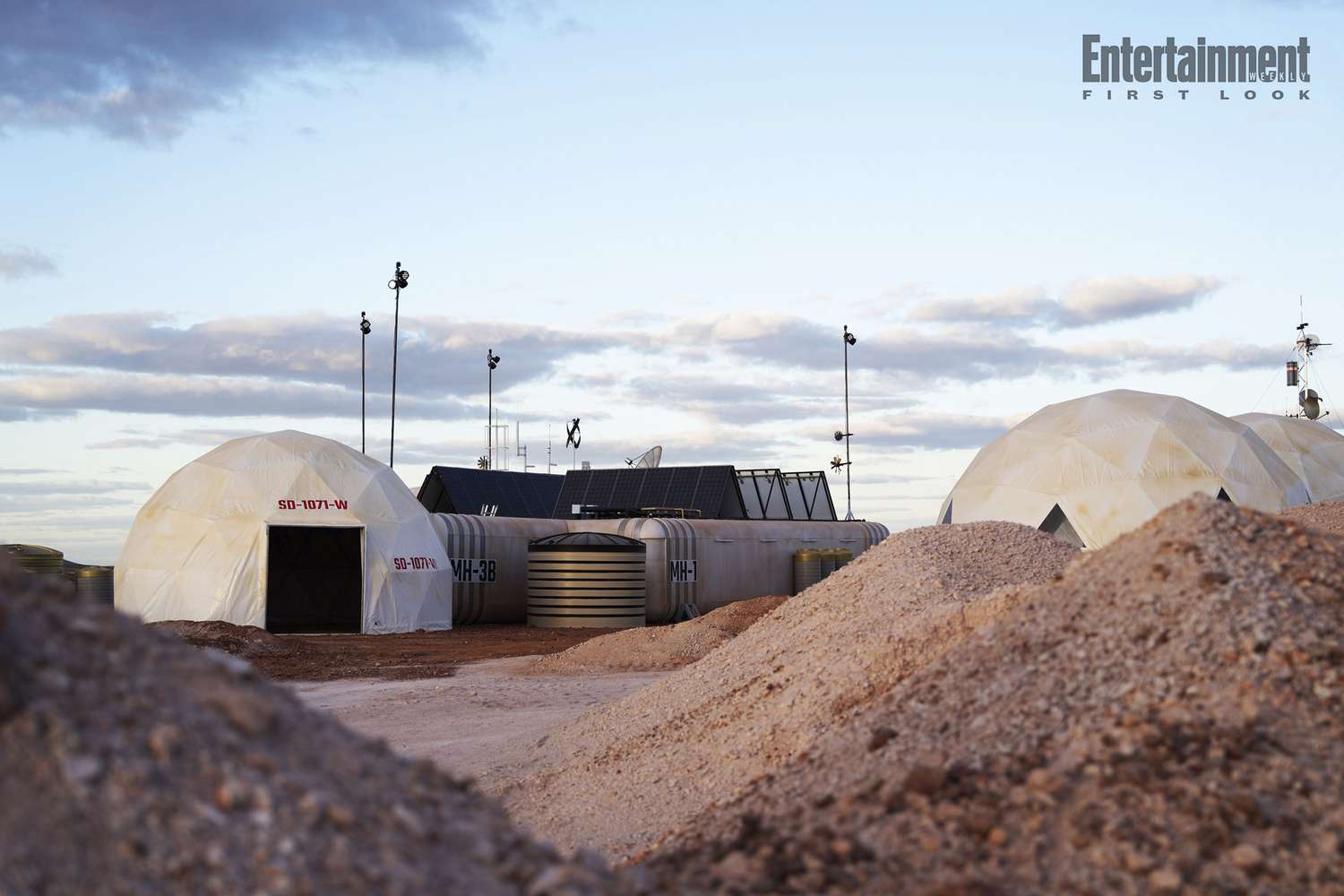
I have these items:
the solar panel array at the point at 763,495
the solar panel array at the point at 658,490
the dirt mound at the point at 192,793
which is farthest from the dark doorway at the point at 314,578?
the dirt mound at the point at 192,793

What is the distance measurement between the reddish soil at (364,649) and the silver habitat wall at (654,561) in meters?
2.81

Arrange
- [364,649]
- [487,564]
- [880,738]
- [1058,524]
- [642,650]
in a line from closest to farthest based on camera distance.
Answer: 1. [880,738]
2. [642,650]
3. [364,649]
4. [487,564]
5. [1058,524]

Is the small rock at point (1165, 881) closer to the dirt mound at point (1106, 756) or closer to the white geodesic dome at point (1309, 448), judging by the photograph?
the dirt mound at point (1106, 756)

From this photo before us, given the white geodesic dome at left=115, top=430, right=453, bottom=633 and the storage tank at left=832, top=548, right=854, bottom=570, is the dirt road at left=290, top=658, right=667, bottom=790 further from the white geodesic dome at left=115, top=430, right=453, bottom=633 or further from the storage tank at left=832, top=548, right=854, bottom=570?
the storage tank at left=832, top=548, right=854, bottom=570

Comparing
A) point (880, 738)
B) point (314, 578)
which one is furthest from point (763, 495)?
point (880, 738)

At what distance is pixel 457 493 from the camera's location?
40250 mm

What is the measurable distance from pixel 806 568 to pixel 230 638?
1549 cm

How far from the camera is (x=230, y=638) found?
65.8ft

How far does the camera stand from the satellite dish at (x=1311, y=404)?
1922 inches

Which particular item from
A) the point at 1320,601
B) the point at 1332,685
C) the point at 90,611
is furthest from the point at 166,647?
the point at 1320,601

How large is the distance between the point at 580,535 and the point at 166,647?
22.7m

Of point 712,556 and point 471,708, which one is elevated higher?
point 712,556

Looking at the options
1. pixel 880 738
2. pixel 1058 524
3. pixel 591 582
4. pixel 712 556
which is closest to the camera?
pixel 880 738

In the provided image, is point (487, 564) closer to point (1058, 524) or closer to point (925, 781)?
point (1058, 524)
